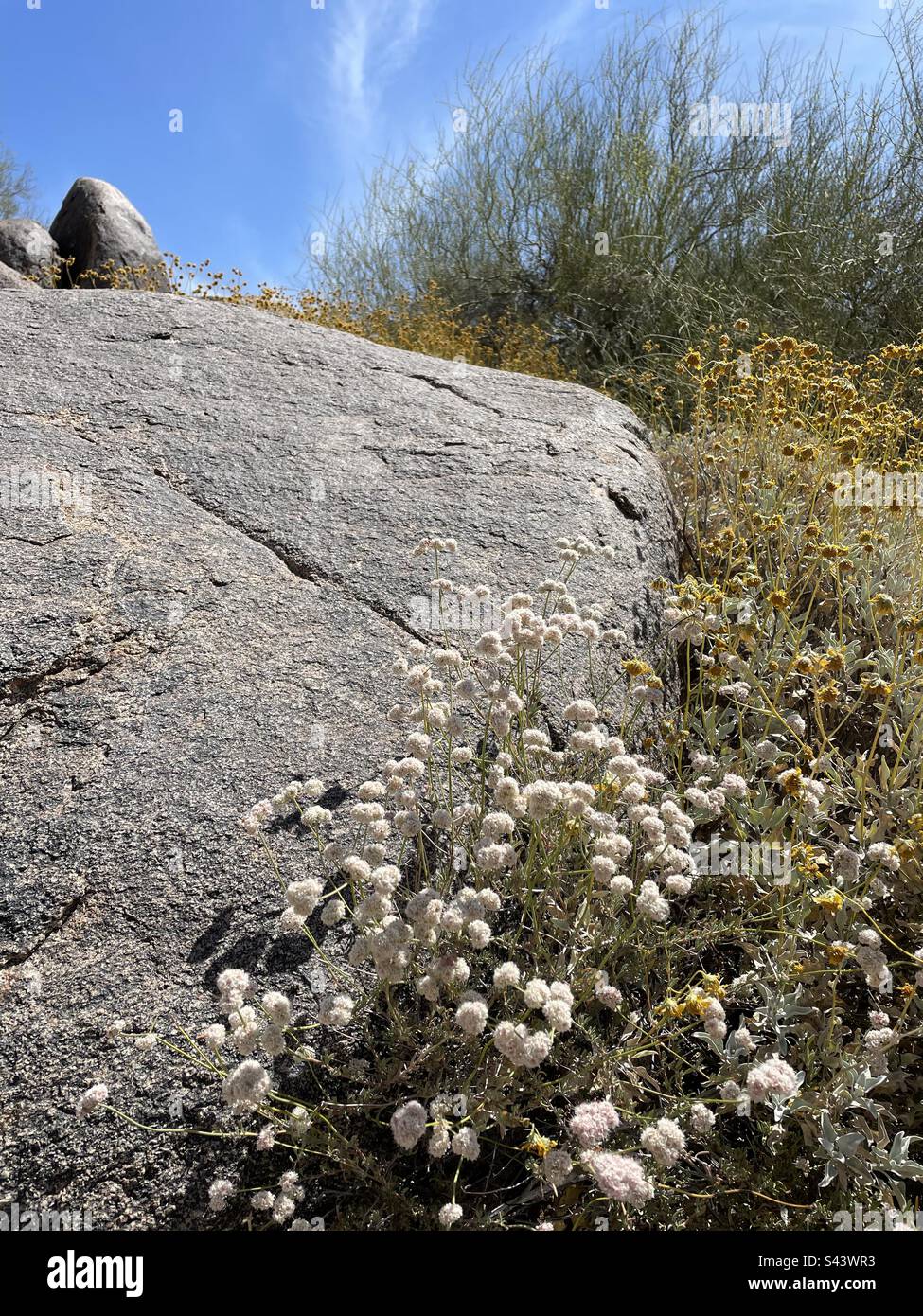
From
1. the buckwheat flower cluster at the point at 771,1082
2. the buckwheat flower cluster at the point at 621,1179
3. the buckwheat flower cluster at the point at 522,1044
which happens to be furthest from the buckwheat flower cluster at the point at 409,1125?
the buckwheat flower cluster at the point at 771,1082

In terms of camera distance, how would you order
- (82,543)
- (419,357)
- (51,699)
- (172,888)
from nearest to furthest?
(172,888) < (51,699) < (82,543) < (419,357)

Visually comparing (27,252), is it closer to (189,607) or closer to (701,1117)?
(189,607)

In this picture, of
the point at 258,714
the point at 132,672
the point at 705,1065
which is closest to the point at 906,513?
the point at 705,1065

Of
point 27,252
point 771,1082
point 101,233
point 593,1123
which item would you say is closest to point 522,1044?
point 593,1123

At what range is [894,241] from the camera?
8.18m

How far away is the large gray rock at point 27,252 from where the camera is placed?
32.0 ft

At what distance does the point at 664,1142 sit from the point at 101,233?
11.2m

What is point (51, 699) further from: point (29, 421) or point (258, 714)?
point (29, 421)

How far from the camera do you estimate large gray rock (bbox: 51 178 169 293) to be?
9.84 metres

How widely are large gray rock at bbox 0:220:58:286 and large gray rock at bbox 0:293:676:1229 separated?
21.7ft

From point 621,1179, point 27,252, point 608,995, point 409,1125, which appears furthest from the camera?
point 27,252

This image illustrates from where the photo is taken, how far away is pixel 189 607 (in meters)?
2.71

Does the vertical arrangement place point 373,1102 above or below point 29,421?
below

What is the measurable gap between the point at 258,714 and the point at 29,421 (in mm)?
1810
